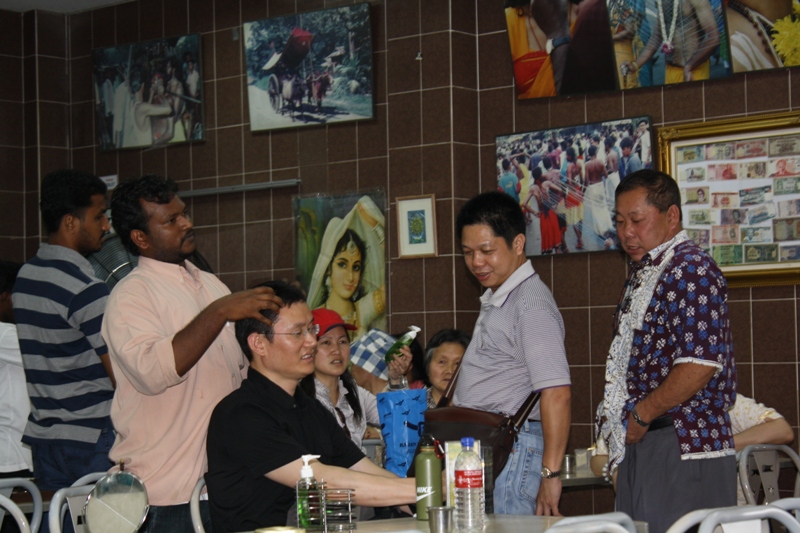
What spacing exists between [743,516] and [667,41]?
3868 millimetres

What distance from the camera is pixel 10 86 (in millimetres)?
7578

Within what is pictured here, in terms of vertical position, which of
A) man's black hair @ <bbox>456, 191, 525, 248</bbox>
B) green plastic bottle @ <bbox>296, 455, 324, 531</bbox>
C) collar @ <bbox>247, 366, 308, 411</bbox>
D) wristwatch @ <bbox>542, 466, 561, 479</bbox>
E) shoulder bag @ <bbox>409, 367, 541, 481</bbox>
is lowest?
wristwatch @ <bbox>542, 466, 561, 479</bbox>

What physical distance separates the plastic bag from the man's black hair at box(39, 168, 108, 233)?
4.54ft

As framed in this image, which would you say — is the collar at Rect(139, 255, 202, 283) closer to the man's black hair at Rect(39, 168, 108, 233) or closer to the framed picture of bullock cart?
the man's black hair at Rect(39, 168, 108, 233)

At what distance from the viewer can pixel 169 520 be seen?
122 inches

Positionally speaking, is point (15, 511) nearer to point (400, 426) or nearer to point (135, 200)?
point (135, 200)

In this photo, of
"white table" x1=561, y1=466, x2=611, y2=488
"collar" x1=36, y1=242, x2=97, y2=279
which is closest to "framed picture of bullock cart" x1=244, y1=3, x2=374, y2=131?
"white table" x1=561, y1=466, x2=611, y2=488

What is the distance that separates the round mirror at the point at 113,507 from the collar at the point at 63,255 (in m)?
1.34

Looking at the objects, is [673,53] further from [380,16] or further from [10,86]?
[10,86]

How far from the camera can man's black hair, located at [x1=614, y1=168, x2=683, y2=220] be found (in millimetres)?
3387

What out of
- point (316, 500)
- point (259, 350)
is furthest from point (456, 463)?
point (259, 350)

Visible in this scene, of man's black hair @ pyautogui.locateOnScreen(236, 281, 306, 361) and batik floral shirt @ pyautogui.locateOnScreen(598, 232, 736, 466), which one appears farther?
batik floral shirt @ pyautogui.locateOnScreen(598, 232, 736, 466)

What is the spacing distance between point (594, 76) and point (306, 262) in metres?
2.16

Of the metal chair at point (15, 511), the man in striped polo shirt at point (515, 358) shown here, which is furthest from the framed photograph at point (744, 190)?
the metal chair at point (15, 511)
